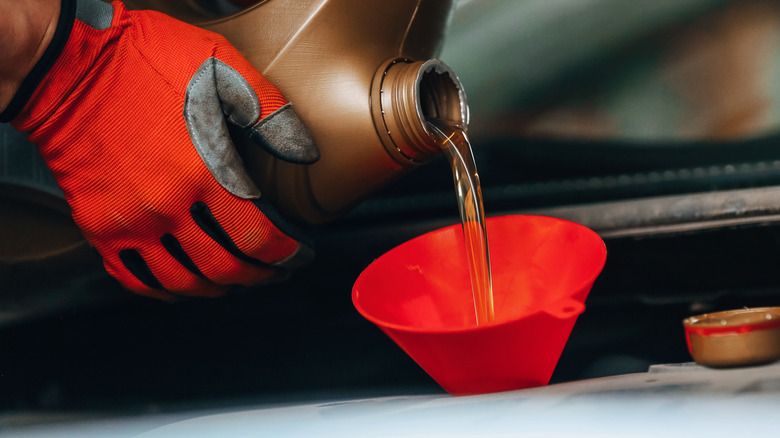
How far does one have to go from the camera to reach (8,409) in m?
0.84

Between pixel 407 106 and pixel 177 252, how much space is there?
0.28 metres

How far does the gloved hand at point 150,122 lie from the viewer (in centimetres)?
59

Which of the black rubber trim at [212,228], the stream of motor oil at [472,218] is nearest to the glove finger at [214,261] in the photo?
the black rubber trim at [212,228]

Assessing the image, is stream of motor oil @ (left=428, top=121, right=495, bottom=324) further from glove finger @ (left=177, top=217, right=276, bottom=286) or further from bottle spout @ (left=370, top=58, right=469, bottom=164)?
glove finger @ (left=177, top=217, right=276, bottom=286)

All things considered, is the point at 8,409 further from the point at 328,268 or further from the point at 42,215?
the point at 328,268

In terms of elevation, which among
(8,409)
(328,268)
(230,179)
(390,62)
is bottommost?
(8,409)

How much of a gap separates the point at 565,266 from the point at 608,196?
207mm

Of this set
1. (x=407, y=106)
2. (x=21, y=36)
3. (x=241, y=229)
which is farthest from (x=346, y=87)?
(x=21, y=36)

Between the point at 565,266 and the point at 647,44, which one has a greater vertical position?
the point at 647,44

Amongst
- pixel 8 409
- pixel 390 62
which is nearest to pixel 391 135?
pixel 390 62

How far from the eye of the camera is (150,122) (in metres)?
0.61

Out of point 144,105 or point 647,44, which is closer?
point 144,105

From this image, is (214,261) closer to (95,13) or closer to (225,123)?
(225,123)

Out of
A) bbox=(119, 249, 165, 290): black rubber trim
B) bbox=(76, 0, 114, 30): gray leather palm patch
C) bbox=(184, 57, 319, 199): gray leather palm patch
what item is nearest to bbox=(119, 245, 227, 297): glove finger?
bbox=(119, 249, 165, 290): black rubber trim
